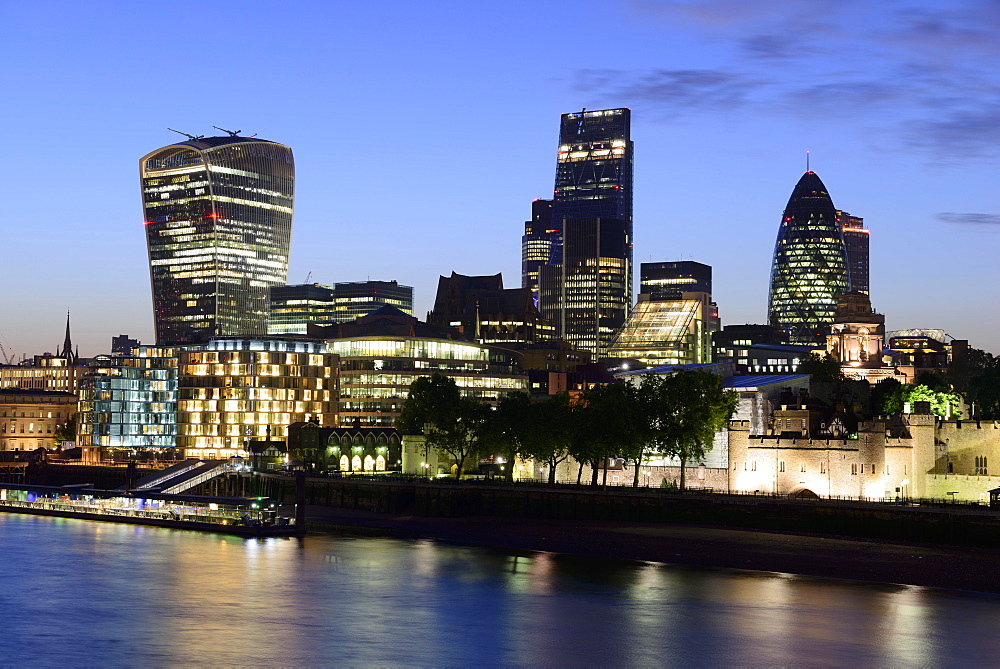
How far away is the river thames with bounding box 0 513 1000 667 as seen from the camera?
70.8 meters

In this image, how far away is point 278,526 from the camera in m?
135

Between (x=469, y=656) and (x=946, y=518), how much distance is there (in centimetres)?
5501

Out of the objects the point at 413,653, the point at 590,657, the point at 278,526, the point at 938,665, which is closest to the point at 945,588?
the point at 938,665

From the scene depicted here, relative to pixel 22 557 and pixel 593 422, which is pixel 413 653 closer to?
pixel 22 557

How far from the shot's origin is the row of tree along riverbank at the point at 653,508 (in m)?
110

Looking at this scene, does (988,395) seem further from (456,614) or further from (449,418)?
(456,614)

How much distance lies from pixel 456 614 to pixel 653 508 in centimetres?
5145

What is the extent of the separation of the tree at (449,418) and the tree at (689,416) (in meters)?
31.0

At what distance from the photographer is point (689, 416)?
14412 centimetres

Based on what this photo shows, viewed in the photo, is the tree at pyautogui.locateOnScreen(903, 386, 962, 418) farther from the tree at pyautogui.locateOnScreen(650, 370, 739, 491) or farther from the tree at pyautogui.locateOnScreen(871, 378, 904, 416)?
the tree at pyautogui.locateOnScreen(650, 370, 739, 491)

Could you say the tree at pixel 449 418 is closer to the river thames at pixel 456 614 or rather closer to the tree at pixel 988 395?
the river thames at pixel 456 614

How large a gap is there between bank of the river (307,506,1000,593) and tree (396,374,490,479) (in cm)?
3175

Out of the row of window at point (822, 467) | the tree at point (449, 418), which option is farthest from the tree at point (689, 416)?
the tree at point (449, 418)

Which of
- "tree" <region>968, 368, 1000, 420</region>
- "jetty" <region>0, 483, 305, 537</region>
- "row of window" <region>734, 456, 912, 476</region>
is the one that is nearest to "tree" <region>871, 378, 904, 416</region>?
"tree" <region>968, 368, 1000, 420</region>
